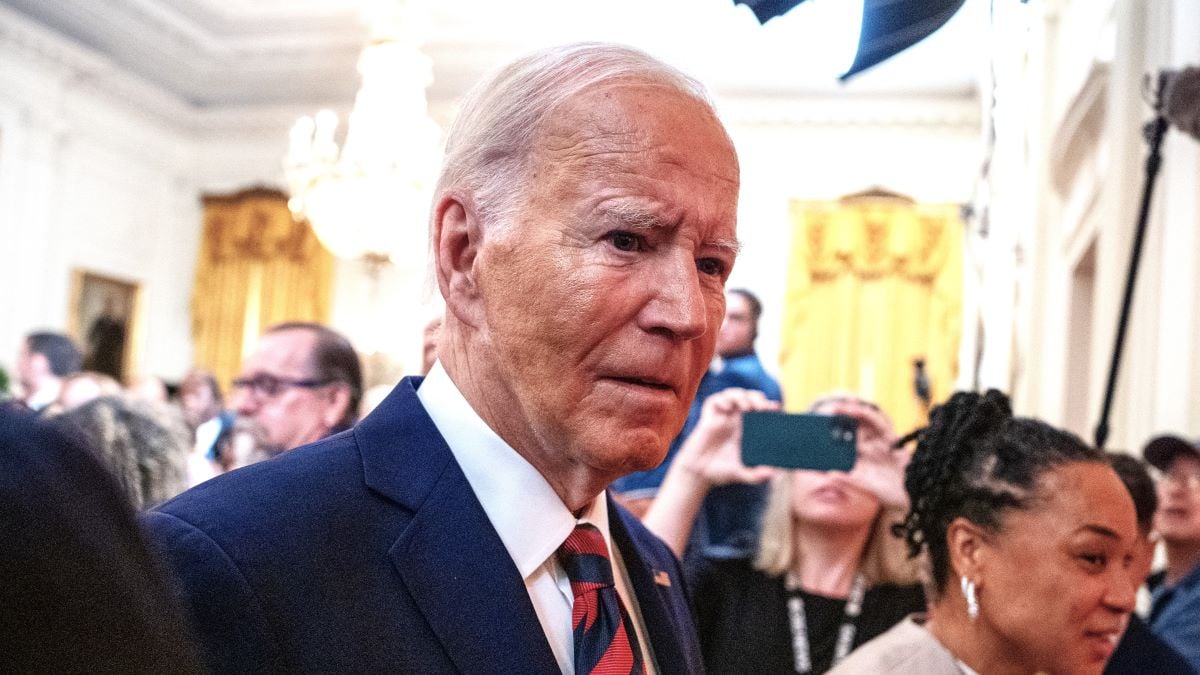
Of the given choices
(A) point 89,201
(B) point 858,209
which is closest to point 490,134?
(B) point 858,209

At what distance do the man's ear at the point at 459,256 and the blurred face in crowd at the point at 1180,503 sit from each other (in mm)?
3276

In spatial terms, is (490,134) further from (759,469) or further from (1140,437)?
(1140,437)

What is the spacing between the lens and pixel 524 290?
1.31 m

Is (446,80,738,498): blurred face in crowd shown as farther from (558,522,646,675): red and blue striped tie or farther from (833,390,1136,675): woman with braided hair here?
(833,390,1136,675): woman with braided hair

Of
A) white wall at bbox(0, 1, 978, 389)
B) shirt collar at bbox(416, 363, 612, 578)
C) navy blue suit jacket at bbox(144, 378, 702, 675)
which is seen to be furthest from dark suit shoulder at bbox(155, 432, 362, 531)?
white wall at bbox(0, 1, 978, 389)

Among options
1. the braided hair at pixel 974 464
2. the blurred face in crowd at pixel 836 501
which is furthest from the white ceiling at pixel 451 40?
the braided hair at pixel 974 464

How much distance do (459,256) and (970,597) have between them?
5.08 feet

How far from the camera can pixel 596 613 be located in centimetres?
136

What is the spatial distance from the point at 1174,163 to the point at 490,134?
4206mm

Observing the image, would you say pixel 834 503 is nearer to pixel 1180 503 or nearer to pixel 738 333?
pixel 1180 503

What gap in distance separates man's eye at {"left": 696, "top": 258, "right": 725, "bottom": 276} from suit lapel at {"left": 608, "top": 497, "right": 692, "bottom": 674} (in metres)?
0.40

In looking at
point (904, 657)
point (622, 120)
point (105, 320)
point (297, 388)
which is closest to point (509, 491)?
point (622, 120)

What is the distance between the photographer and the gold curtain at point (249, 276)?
48.4 feet

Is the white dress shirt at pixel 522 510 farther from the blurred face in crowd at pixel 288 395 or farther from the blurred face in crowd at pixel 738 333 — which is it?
the blurred face in crowd at pixel 738 333
